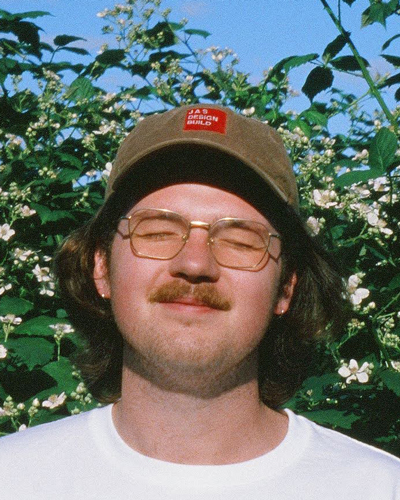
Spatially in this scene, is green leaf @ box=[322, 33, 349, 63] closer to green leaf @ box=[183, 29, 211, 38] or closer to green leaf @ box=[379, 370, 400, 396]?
green leaf @ box=[183, 29, 211, 38]

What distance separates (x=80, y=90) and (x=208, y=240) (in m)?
2.12

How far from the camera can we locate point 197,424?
2133mm

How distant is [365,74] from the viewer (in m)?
3.46

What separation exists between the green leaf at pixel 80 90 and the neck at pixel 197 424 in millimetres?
2105

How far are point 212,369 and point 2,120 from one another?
2343 millimetres

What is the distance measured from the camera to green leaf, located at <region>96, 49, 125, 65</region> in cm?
409

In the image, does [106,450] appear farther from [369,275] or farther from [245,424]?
[369,275]

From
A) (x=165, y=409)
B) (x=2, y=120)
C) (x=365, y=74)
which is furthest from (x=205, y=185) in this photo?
(x=2, y=120)

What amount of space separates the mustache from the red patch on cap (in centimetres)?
46

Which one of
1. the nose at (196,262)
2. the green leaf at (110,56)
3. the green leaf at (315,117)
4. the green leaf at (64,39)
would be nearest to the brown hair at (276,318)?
the nose at (196,262)

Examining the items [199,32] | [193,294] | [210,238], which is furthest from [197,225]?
[199,32]

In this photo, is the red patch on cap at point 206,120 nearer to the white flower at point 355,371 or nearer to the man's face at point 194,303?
the man's face at point 194,303

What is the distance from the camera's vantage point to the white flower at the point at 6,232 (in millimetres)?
3578

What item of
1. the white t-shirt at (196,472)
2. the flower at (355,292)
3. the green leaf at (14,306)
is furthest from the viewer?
the green leaf at (14,306)
